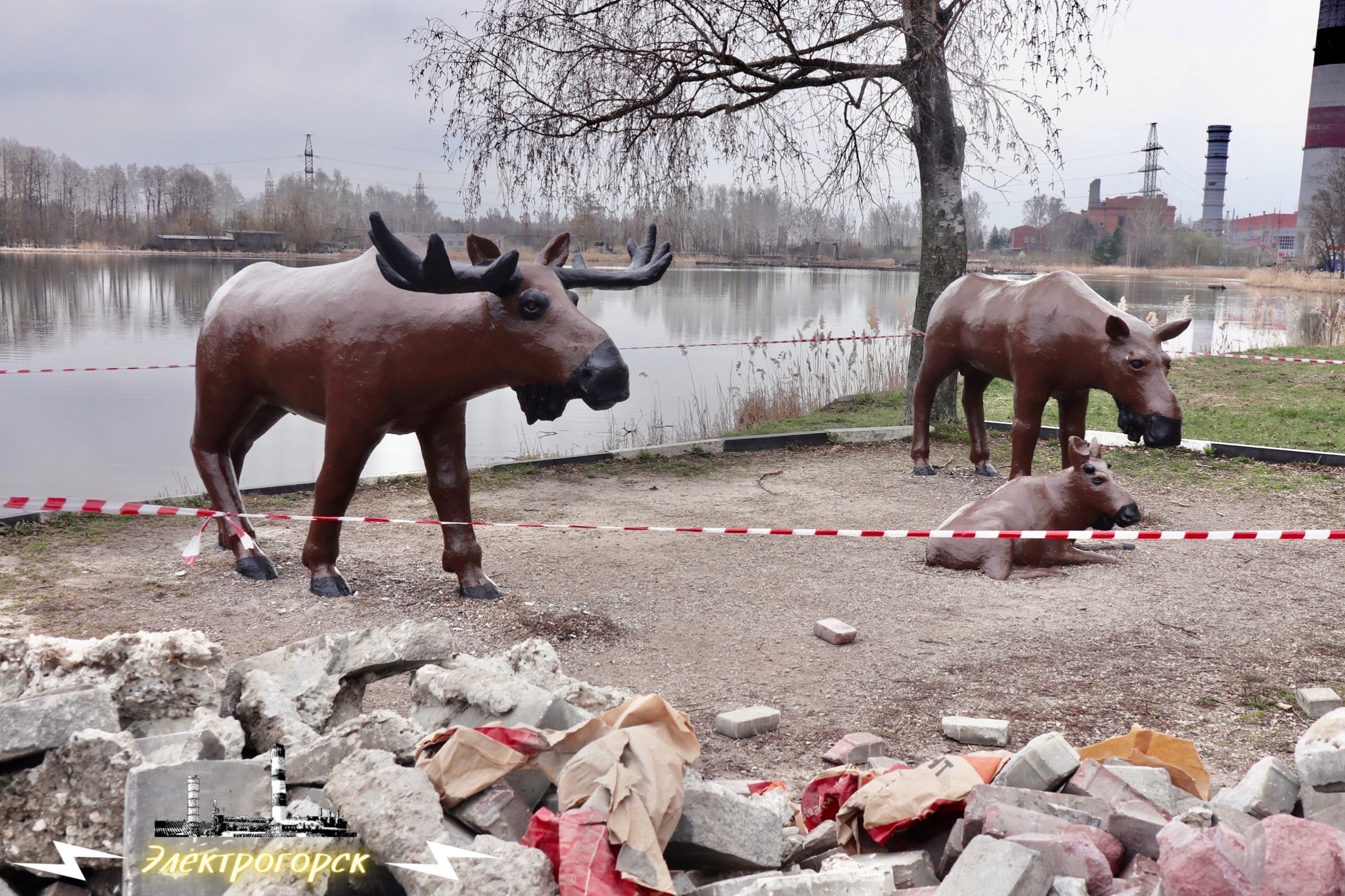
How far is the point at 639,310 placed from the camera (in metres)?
28.8

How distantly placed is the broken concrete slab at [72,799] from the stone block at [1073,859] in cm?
229

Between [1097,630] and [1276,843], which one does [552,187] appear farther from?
[1276,843]

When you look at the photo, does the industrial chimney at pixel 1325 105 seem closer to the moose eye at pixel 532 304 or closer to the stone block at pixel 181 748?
the moose eye at pixel 532 304

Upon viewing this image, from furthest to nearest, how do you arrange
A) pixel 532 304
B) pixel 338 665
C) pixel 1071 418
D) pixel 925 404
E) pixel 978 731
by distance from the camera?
pixel 925 404, pixel 1071 418, pixel 532 304, pixel 978 731, pixel 338 665

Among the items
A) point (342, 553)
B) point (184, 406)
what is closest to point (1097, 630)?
point (342, 553)

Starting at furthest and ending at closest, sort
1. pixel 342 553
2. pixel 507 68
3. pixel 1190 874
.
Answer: pixel 507 68 < pixel 342 553 < pixel 1190 874

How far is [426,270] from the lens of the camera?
524 centimetres

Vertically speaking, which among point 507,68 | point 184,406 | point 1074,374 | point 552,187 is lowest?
point 184,406

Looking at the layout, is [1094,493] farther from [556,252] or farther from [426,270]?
[426,270]

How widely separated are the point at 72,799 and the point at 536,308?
316 centimetres

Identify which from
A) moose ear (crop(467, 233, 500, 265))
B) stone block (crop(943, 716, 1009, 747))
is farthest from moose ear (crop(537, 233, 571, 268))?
stone block (crop(943, 716, 1009, 747))

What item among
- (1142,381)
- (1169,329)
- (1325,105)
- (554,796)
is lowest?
(554,796)

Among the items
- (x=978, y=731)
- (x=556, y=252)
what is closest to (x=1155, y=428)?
(x=978, y=731)

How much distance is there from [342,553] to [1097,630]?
450 cm
